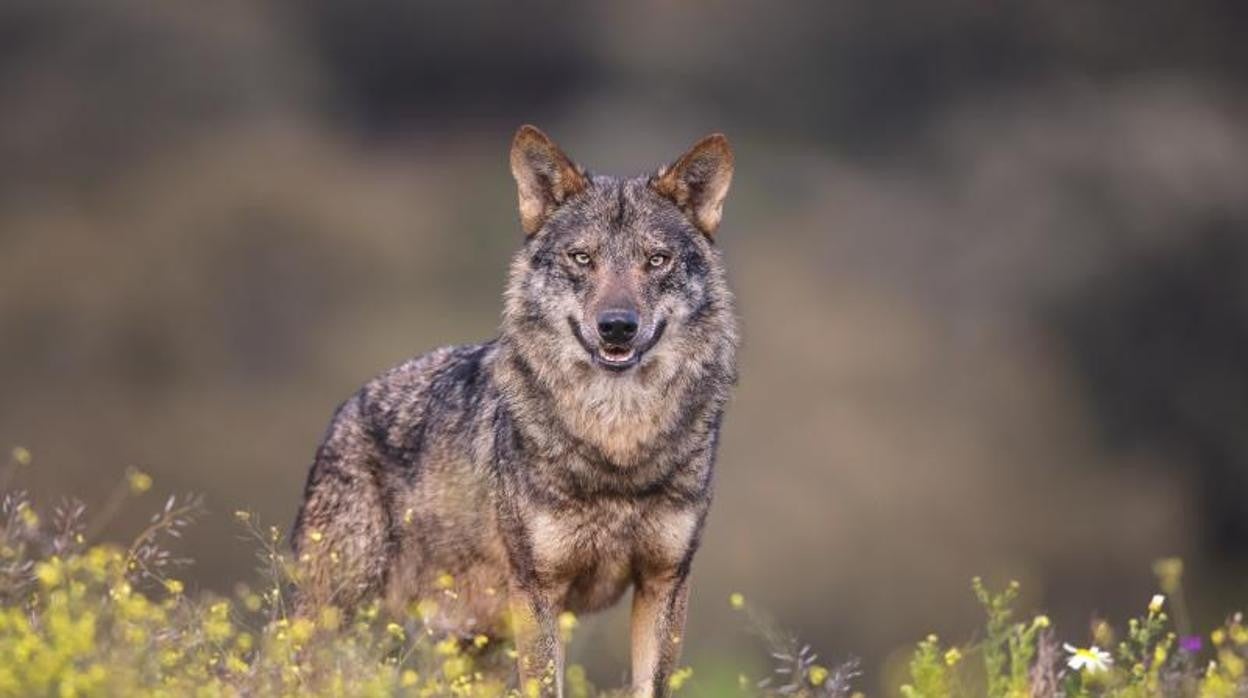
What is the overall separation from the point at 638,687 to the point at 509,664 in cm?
101

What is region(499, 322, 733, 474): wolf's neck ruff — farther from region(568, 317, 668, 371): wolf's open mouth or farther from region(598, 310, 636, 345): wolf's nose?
region(598, 310, 636, 345): wolf's nose

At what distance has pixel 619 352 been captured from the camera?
21.8 feet

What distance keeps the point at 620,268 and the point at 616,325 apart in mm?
299

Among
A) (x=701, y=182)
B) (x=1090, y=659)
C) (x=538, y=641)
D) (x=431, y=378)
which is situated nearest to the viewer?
(x=1090, y=659)

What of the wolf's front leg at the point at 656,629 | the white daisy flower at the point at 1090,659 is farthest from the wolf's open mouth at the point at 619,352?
the white daisy flower at the point at 1090,659

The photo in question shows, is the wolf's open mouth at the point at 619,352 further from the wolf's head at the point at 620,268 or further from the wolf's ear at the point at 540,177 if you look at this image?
the wolf's ear at the point at 540,177

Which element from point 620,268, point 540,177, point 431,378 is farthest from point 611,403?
point 431,378

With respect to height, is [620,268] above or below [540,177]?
below

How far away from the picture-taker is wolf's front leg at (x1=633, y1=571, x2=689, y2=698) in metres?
6.56

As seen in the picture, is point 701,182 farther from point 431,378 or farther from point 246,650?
point 246,650

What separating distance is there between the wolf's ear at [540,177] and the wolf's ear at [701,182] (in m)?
0.31

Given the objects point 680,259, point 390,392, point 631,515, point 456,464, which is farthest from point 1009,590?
point 390,392

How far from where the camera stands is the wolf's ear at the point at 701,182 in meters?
6.97

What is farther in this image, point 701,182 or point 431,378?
point 431,378
